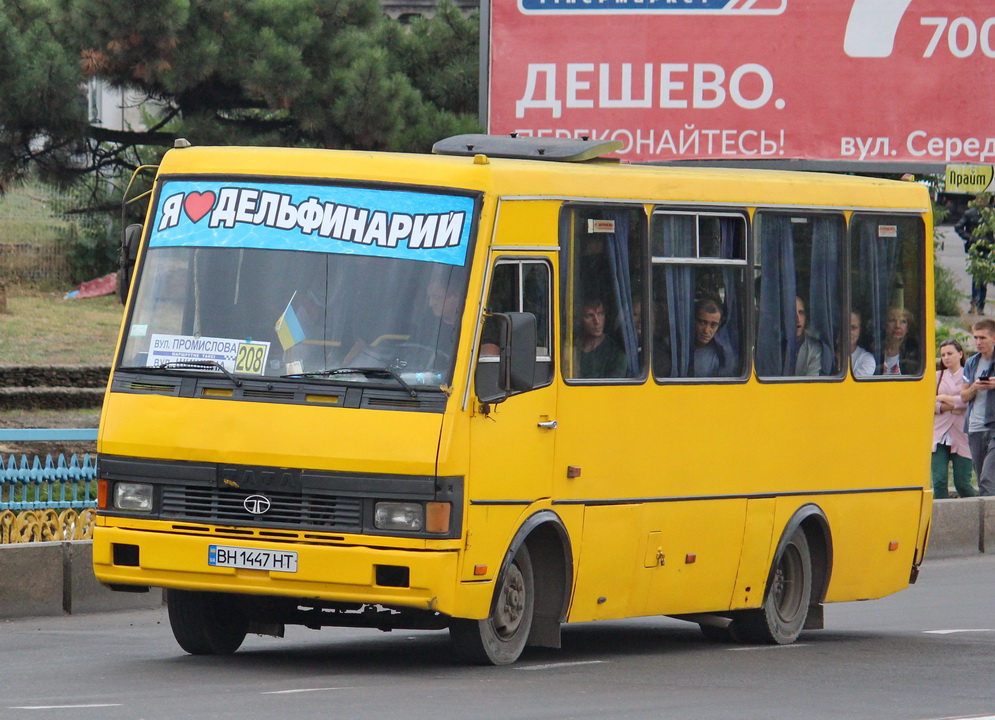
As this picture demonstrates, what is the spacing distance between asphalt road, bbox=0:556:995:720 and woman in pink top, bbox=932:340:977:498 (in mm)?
6262

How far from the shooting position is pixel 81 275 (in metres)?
35.6

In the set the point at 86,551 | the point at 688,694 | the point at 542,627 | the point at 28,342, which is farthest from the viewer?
the point at 28,342

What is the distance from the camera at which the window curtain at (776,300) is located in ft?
42.6

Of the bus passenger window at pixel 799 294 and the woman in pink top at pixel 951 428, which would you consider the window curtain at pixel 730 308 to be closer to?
the bus passenger window at pixel 799 294

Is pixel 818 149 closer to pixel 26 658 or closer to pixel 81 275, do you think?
pixel 26 658

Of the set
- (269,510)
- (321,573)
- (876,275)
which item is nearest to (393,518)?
(321,573)

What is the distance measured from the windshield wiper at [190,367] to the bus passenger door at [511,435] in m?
1.23

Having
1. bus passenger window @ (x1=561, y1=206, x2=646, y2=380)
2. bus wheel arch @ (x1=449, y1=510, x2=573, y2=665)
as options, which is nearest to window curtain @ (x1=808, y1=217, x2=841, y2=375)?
bus passenger window @ (x1=561, y1=206, x2=646, y2=380)

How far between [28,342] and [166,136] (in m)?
9.23

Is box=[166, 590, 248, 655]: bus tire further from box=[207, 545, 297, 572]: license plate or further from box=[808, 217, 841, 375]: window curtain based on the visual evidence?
box=[808, 217, 841, 375]: window curtain

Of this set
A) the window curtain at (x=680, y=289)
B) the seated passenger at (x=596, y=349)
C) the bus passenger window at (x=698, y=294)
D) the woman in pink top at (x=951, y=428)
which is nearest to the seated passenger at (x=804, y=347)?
the bus passenger window at (x=698, y=294)

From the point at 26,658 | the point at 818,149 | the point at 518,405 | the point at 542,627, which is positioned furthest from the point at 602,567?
the point at 818,149

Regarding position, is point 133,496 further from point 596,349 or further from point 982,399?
Result: point 982,399

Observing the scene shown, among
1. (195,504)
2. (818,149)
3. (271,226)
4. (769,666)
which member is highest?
(818,149)
